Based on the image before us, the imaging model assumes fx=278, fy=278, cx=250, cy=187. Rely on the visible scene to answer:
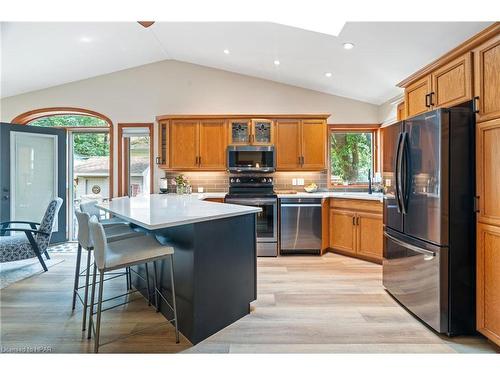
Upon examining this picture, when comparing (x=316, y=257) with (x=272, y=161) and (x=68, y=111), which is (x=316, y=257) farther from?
(x=68, y=111)

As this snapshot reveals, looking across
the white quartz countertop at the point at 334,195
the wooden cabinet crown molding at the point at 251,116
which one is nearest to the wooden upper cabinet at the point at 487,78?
the white quartz countertop at the point at 334,195

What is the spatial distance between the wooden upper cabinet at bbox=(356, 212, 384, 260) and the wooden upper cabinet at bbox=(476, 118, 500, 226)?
5.85 ft

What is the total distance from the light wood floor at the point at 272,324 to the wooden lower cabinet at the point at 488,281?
162 mm

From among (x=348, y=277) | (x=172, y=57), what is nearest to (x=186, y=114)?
(x=172, y=57)

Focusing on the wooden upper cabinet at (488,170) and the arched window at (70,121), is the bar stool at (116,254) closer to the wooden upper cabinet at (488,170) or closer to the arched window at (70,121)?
the wooden upper cabinet at (488,170)

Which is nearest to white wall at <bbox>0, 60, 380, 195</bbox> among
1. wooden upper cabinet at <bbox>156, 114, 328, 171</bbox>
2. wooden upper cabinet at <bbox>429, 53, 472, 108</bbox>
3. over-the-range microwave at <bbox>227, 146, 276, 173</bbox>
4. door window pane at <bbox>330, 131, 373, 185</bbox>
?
door window pane at <bbox>330, 131, 373, 185</bbox>

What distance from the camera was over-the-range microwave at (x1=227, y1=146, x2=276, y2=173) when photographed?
4.51 metres

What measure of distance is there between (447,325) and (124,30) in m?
4.71

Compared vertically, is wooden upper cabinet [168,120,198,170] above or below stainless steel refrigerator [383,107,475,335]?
above

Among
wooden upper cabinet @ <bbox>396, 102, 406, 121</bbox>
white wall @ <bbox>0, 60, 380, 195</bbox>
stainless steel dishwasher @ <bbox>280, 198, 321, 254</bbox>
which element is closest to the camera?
wooden upper cabinet @ <bbox>396, 102, 406, 121</bbox>

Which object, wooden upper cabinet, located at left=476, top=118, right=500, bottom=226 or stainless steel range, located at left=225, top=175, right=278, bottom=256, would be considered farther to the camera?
stainless steel range, located at left=225, top=175, right=278, bottom=256

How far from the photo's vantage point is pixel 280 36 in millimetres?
3295

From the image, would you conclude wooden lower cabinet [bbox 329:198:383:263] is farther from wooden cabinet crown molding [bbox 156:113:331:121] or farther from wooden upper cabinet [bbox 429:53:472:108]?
wooden upper cabinet [bbox 429:53:472:108]
